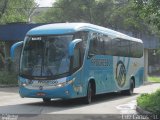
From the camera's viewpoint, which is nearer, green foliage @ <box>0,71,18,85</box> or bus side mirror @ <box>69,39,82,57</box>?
bus side mirror @ <box>69,39,82,57</box>

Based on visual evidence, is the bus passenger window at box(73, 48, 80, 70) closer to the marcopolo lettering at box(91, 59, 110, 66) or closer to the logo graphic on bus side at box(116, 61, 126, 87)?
the marcopolo lettering at box(91, 59, 110, 66)

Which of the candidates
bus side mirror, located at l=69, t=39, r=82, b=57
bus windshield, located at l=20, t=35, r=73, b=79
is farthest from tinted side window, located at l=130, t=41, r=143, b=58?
bus side mirror, located at l=69, t=39, r=82, b=57

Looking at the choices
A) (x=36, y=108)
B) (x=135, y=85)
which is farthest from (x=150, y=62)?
(x=36, y=108)

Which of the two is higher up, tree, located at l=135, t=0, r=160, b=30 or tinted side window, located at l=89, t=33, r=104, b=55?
tree, located at l=135, t=0, r=160, b=30

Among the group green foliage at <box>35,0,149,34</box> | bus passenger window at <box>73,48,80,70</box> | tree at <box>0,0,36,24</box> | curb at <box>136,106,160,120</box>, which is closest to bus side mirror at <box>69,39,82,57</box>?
bus passenger window at <box>73,48,80,70</box>

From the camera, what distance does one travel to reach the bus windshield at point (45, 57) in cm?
1856

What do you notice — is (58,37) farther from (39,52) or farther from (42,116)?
(42,116)

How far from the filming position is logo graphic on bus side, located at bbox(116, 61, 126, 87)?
25.1 metres

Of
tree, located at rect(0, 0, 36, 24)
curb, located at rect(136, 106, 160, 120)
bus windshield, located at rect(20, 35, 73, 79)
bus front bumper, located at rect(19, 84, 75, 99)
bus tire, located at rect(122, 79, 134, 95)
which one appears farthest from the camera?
tree, located at rect(0, 0, 36, 24)

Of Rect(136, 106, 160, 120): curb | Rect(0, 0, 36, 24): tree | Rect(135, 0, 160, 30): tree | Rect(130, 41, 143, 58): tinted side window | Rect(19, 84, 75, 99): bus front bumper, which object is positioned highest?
Rect(0, 0, 36, 24): tree

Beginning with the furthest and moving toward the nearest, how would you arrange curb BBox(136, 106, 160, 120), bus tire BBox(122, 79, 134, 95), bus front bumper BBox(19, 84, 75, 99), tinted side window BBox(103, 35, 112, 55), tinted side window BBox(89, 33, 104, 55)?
1. bus tire BBox(122, 79, 134, 95)
2. tinted side window BBox(103, 35, 112, 55)
3. tinted side window BBox(89, 33, 104, 55)
4. bus front bumper BBox(19, 84, 75, 99)
5. curb BBox(136, 106, 160, 120)

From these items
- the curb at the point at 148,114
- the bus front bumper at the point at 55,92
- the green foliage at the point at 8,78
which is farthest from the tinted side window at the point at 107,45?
the green foliage at the point at 8,78

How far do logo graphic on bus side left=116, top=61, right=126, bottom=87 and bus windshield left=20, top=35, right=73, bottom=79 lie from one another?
259 inches

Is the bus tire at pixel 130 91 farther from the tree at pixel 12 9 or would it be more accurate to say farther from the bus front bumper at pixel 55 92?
the tree at pixel 12 9
